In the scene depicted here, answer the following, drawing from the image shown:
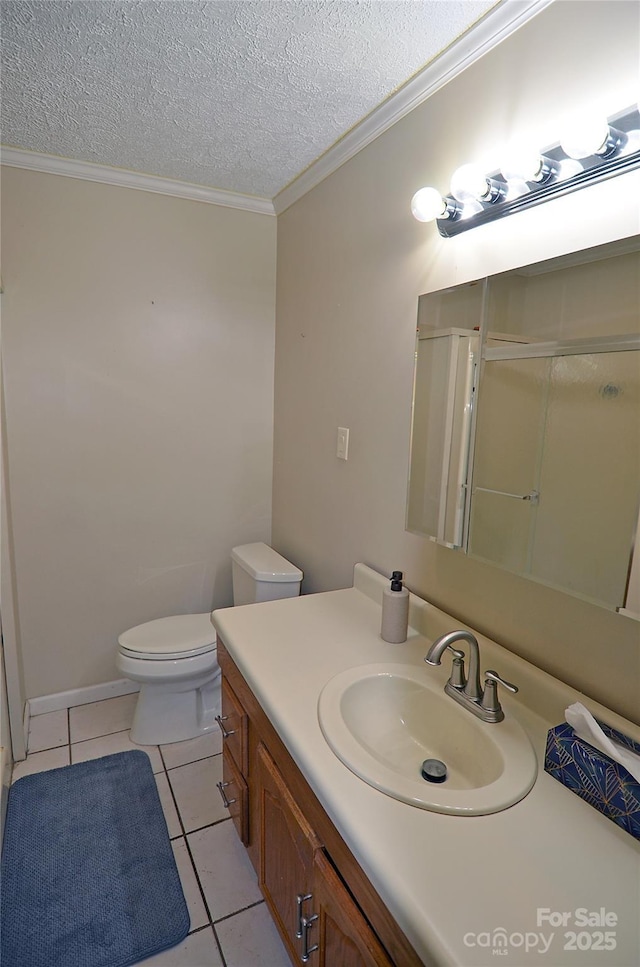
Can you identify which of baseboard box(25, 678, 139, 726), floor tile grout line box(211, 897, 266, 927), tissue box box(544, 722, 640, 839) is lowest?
floor tile grout line box(211, 897, 266, 927)

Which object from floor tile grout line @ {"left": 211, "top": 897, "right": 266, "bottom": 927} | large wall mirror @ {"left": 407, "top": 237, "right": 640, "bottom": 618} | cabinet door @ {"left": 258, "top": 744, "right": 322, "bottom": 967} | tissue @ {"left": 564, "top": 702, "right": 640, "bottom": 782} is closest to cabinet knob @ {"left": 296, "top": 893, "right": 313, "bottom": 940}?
cabinet door @ {"left": 258, "top": 744, "right": 322, "bottom": 967}

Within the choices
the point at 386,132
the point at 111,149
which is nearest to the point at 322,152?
the point at 386,132

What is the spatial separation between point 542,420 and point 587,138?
1.71 ft

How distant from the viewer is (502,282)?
45.9 inches

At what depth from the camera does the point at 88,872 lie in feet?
5.10

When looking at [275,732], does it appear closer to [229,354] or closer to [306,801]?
[306,801]

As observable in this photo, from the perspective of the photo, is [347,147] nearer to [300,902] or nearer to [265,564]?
[265,564]

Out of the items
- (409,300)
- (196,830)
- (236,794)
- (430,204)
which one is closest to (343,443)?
(409,300)

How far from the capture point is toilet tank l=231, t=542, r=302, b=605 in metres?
2.11

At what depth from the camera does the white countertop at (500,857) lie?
65cm

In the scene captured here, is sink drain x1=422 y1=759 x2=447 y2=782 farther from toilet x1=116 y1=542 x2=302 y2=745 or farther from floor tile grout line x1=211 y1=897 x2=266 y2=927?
toilet x1=116 y1=542 x2=302 y2=745

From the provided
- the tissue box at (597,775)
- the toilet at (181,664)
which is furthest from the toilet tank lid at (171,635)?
the tissue box at (597,775)

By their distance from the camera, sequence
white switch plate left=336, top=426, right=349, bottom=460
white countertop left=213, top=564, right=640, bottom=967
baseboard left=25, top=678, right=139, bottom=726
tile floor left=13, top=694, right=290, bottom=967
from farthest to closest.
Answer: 1. baseboard left=25, top=678, right=139, bottom=726
2. white switch plate left=336, top=426, right=349, bottom=460
3. tile floor left=13, top=694, right=290, bottom=967
4. white countertop left=213, top=564, right=640, bottom=967

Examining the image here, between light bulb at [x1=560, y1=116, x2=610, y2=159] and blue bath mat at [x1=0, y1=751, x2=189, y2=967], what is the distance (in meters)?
2.10
